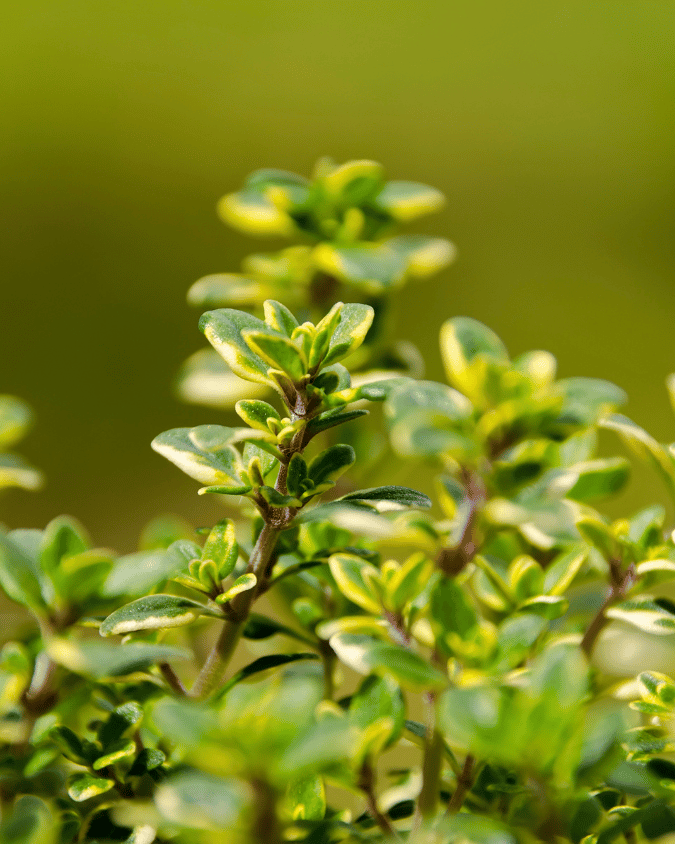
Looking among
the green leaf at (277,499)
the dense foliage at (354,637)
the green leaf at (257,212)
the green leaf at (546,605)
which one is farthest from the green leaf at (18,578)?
the green leaf at (257,212)

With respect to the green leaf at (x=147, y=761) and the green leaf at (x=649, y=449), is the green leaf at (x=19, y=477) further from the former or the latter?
the green leaf at (x=649, y=449)

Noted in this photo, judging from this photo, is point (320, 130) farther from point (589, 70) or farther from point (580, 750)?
point (580, 750)

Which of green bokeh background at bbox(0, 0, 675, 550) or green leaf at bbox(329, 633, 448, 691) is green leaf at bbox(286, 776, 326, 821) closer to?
green leaf at bbox(329, 633, 448, 691)

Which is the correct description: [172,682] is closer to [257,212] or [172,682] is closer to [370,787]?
[370,787]

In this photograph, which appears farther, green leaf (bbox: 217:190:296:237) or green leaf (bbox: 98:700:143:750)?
green leaf (bbox: 217:190:296:237)

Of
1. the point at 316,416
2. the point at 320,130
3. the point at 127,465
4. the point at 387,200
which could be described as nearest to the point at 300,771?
the point at 316,416

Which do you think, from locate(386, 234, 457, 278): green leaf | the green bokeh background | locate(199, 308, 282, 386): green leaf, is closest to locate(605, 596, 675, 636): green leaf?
locate(199, 308, 282, 386): green leaf
